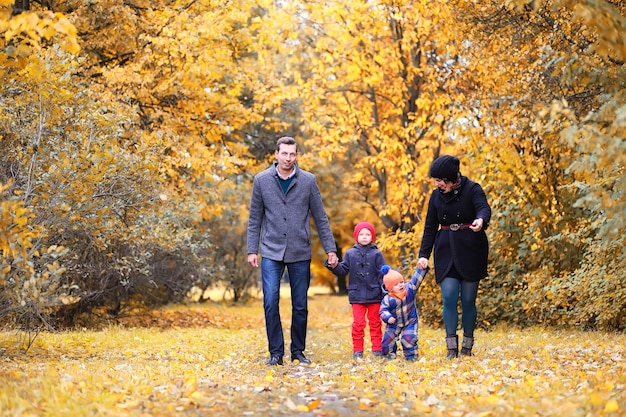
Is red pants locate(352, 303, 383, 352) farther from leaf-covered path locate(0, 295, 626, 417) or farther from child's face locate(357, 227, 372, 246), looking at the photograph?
child's face locate(357, 227, 372, 246)

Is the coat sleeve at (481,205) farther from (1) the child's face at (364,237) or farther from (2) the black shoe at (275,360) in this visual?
(2) the black shoe at (275,360)

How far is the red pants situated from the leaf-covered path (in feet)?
0.74

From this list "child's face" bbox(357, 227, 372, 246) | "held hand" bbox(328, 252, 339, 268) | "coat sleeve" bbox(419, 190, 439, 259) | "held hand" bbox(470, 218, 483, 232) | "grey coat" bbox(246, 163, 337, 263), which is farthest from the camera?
"child's face" bbox(357, 227, 372, 246)

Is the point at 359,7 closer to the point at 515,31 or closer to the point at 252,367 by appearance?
the point at 515,31

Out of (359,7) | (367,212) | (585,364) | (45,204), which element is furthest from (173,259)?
(367,212)

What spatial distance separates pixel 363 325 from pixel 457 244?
153 centimetres

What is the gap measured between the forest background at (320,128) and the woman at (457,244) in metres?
1.02

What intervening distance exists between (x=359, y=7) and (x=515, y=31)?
24.0 feet

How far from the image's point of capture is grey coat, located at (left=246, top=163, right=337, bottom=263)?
26.2 ft

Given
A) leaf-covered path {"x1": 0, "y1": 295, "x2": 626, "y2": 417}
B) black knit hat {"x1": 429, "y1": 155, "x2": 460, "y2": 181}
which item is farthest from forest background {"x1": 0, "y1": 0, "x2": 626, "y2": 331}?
black knit hat {"x1": 429, "y1": 155, "x2": 460, "y2": 181}

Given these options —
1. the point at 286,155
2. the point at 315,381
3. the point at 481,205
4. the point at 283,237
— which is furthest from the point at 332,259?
the point at 315,381

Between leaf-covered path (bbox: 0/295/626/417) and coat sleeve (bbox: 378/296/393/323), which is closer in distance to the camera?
leaf-covered path (bbox: 0/295/626/417)

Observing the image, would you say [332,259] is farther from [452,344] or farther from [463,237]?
[452,344]

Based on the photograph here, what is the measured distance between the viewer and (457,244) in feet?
26.0
